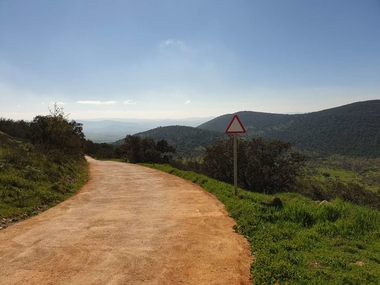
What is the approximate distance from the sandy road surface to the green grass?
407 mm

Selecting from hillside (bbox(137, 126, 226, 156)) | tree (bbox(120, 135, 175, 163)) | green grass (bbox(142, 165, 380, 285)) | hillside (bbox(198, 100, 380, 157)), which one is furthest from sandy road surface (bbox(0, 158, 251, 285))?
hillside (bbox(198, 100, 380, 157))

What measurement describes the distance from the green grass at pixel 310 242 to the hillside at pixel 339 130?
144710mm

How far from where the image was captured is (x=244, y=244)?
219 inches

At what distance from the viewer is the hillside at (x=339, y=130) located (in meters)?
137

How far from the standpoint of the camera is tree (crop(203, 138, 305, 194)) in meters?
25.5

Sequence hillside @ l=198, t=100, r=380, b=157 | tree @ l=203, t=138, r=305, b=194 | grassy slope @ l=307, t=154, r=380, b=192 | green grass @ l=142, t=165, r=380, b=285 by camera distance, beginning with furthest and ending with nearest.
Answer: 1. hillside @ l=198, t=100, r=380, b=157
2. grassy slope @ l=307, t=154, r=380, b=192
3. tree @ l=203, t=138, r=305, b=194
4. green grass @ l=142, t=165, r=380, b=285

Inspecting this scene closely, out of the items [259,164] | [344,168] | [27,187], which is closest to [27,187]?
[27,187]

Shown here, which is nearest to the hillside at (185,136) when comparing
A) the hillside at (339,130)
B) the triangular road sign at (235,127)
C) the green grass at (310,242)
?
the hillside at (339,130)

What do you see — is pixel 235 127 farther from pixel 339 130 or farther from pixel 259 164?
pixel 339 130

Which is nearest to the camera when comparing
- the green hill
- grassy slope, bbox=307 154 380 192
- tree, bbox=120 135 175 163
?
the green hill

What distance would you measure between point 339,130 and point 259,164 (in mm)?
151389

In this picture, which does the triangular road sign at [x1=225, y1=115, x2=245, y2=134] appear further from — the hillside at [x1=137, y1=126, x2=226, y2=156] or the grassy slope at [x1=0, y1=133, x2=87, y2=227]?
the hillside at [x1=137, y1=126, x2=226, y2=156]

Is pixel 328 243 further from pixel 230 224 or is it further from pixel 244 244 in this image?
pixel 230 224

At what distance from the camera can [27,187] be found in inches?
396
